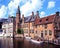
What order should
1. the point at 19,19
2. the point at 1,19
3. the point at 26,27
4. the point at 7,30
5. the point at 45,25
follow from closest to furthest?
the point at 45,25, the point at 26,27, the point at 19,19, the point at 7,30, the point at 1,19

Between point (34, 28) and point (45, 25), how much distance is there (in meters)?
11.6

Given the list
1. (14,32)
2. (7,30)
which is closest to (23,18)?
(14,32)

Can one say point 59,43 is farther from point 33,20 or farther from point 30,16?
point 30,16

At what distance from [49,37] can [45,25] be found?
17.6 feet

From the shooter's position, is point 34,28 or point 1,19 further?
point 1,19

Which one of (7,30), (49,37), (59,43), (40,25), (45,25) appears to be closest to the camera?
(59,43)

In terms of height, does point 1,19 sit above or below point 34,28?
above

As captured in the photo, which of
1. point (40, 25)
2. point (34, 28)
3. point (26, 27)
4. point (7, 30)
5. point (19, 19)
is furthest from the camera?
point (7, 30)

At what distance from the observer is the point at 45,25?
55.0 meters

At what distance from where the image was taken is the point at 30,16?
7350 cm

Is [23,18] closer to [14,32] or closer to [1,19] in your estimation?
[14,32]

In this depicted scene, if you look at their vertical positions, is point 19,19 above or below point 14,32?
above

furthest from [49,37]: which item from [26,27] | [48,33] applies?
[26,27]

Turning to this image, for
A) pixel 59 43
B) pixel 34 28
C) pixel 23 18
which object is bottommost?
pixel 59 43
